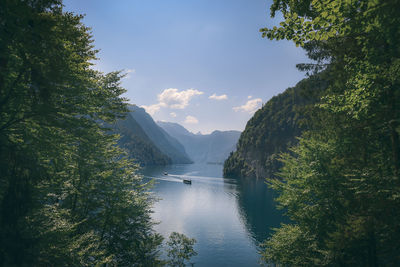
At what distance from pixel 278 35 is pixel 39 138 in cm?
1331

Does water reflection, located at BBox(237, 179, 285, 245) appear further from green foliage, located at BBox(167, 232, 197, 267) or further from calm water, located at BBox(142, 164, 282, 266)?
green foliage, located at BBox(167, 232, 197, 267)

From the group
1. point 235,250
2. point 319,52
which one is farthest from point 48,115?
point 235,250

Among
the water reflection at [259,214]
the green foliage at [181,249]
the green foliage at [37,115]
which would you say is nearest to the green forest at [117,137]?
the green foliage at [37,115]

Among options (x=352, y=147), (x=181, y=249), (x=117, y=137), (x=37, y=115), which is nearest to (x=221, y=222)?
(x=181, y=249)

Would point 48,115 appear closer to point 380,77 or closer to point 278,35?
point 278,35

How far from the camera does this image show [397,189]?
7805 millimetres

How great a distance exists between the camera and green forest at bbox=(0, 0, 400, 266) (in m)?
7.82

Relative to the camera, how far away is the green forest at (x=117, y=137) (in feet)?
25.6

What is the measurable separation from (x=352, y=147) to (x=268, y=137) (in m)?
160

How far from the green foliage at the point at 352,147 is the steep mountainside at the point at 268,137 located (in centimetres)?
13191

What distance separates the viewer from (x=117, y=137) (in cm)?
2266

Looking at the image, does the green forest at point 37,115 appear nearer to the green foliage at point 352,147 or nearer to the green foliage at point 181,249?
the green foliage at point 352,147

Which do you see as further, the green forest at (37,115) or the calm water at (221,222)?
the calm water at (221,222)

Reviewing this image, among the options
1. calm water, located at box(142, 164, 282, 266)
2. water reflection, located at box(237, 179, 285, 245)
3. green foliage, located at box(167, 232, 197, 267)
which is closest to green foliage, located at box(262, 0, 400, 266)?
green foliage, located at box(167, 232, 197, 267)
